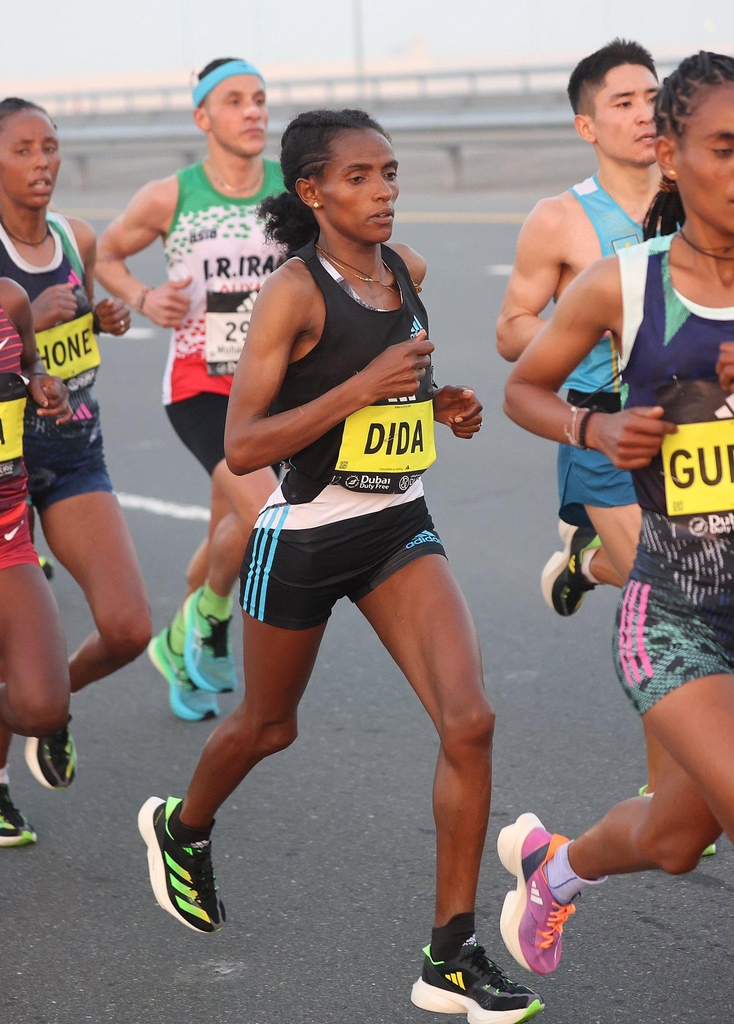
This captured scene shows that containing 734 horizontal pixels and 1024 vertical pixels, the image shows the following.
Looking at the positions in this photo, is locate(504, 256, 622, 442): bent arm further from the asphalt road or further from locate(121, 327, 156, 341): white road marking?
locate(121, 327, 156, 341): white road marking

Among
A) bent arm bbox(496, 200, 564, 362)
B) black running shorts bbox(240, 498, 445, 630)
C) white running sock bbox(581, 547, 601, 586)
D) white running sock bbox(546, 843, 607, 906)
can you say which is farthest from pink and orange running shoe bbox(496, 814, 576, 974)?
white running sock bbox(581, 547, 601, 586)

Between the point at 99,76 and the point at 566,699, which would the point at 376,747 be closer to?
the point at 566,699

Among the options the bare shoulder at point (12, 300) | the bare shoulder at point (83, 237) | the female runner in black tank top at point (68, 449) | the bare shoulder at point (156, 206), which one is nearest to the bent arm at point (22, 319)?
the bare shoulder at point (12, 300)

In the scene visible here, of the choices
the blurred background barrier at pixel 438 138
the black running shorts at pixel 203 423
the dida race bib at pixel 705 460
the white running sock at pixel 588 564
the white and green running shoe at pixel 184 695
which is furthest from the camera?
the blurred background barrier at pixel 438 138

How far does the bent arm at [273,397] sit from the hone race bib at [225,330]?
2.36 meters

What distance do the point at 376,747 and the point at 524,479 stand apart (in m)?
3.70

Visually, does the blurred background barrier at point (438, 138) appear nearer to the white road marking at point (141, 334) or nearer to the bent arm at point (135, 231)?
the white road marking at point (141, 334)

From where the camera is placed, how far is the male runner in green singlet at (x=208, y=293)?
19.6ft

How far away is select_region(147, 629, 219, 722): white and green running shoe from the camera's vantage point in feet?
19.4

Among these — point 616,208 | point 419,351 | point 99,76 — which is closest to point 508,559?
point 616,208

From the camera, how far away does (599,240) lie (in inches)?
191

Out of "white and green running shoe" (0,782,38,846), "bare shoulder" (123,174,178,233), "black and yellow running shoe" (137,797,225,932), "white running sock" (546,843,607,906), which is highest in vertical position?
"bare shoulder" (123,174,178,233)

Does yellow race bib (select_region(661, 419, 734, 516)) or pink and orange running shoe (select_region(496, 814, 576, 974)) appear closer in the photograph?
yellow race bib (select_region(661, 419, 734, 516))

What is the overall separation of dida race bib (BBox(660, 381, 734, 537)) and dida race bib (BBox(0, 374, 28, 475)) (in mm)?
2066
